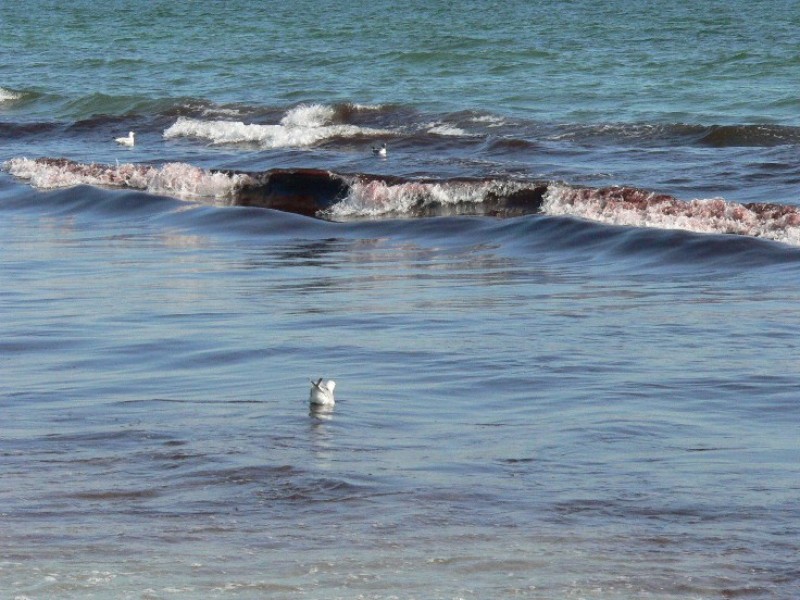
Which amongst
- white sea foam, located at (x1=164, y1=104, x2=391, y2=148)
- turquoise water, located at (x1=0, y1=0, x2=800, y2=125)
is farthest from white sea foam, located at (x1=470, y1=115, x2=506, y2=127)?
white sea foam, located at (x1=164, y1=104, x2=391, y2=148)

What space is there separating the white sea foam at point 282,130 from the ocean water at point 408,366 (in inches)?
5.9

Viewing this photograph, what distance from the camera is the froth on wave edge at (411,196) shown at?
467 inches

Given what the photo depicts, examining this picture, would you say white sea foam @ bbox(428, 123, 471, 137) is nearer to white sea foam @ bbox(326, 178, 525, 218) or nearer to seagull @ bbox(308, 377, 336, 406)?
white sea foam @ bbox(326, 178, 525, 218)

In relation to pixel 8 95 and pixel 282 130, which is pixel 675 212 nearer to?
pixel 282 130

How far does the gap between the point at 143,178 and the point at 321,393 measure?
417 inches

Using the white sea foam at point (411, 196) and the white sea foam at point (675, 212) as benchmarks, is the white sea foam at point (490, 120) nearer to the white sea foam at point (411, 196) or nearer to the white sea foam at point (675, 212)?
the white sea foam at point (411, 196)

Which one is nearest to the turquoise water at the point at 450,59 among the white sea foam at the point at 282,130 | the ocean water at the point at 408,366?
the white sea foam at the point at 282,130

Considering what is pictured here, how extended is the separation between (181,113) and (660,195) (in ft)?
41.4

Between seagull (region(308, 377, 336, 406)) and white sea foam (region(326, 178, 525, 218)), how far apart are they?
7906mm

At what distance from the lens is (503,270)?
999 cm

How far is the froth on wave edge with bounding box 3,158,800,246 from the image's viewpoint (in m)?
11.9

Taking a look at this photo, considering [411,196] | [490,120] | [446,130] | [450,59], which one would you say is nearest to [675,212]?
[411,196]

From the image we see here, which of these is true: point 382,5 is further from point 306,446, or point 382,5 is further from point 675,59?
point 306,446

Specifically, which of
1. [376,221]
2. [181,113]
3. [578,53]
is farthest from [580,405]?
[578,53]
